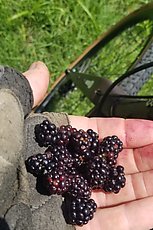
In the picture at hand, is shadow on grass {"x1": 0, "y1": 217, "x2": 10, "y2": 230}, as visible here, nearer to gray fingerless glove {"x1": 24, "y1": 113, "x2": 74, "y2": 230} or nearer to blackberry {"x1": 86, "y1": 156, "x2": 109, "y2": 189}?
gray fingerless glove {"x1": 24, "y1": 113, "x2": 74, "y2": 230}

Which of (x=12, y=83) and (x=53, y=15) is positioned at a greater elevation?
(x=12, y=83)

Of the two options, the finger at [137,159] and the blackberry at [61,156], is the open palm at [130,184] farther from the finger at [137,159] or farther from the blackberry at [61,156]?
the blackberry at [61,156]

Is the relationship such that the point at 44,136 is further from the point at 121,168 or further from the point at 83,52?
the point at 83,52

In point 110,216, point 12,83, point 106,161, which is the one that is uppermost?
point 12,83

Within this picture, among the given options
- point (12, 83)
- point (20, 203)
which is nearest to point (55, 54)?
point (12, 83)

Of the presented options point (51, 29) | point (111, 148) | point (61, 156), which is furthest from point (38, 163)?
point (51, 29)

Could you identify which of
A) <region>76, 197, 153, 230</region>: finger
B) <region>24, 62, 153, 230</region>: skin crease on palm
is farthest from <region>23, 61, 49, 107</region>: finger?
<region>76, 197, 153, 230</region>: finger

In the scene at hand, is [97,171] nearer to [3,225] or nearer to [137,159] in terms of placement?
[137,159]
